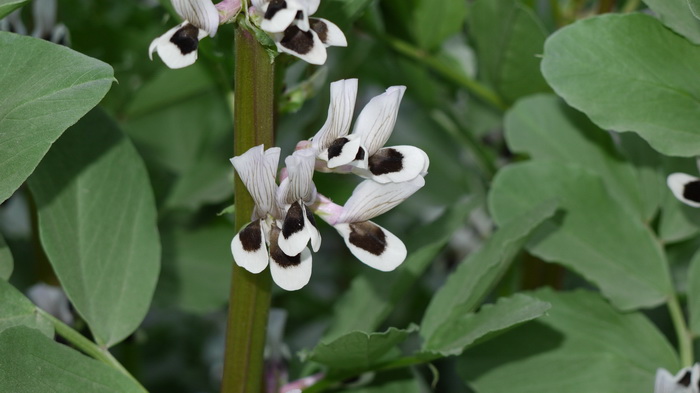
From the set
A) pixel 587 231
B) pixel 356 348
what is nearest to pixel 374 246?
pixel 356 348

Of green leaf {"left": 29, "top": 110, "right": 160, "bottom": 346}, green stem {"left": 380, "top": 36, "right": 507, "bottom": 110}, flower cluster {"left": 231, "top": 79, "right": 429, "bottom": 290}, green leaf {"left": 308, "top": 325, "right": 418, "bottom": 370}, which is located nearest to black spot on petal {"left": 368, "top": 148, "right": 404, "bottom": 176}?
flower cluster {"left": 231, "top": 79, "right": 429, "bottom": 290}

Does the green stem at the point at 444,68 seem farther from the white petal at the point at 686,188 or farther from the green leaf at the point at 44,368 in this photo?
the green leaf at the point at 44,368

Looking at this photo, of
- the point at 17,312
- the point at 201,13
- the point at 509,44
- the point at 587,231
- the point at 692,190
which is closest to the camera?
the point at 201,13

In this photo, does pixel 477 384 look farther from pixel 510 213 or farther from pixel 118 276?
pixel 118 276

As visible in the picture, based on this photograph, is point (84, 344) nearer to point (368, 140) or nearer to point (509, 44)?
point (368, 140)

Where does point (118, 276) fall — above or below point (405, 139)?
above

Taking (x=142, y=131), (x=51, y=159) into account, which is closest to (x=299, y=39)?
(x=51, y=159)
